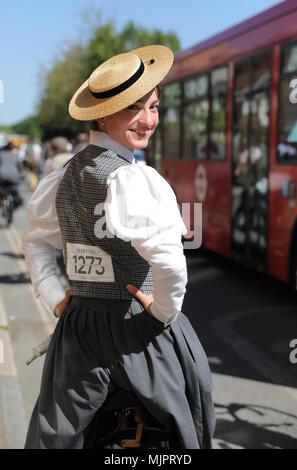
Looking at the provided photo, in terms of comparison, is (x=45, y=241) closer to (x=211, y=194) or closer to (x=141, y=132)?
(x=141, y=132)

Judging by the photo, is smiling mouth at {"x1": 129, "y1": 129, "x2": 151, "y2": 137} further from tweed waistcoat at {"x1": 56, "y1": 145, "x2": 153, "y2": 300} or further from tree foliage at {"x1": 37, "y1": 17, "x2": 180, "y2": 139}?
tree foliage at {"x1": 37, "y1": 17, "x2": 180, "y2": 139}

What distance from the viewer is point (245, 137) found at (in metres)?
8.62

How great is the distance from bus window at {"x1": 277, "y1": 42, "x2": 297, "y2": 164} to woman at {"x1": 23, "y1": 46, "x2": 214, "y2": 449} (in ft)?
16.5

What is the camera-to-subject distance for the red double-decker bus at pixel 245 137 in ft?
24.4

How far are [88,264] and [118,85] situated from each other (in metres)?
0.61

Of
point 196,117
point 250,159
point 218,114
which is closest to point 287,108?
point 250,159

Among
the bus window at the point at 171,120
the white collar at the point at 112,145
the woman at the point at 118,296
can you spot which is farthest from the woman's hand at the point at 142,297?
the bus window at the point at 171,120

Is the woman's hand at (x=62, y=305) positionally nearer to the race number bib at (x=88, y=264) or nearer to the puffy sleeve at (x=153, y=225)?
the race number bib at (x=88, y=264)

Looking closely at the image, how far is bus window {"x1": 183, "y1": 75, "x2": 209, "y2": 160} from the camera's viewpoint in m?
10.1

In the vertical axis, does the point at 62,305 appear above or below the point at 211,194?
above

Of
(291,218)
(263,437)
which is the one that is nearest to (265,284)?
(291,218)

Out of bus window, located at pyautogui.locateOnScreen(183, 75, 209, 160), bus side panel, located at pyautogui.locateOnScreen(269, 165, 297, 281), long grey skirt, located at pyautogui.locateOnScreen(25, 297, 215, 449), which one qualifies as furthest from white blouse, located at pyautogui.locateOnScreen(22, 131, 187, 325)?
bus window, located at pyautogui.locateOnScreen(183, 75, 209, 160)

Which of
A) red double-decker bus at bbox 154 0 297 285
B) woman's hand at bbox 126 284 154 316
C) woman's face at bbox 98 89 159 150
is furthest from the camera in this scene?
red double-decker bus at bbox 154 0 297 285
